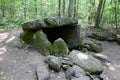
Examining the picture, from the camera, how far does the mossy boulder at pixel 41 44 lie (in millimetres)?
9624

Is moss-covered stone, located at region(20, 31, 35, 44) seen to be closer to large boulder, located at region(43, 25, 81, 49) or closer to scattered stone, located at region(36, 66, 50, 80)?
large boulder, located at region(43, 25, 81, 49)

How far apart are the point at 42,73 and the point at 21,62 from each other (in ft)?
4.95

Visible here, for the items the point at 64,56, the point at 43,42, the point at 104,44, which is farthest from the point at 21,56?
the point at 104,44

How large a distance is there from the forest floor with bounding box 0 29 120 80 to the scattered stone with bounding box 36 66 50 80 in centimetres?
19

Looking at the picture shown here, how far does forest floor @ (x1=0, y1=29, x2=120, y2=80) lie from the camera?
7547 millimetres

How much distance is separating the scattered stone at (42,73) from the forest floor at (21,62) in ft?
0.63

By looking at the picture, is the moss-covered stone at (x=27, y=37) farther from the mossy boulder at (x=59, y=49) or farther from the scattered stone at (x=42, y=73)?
the scattered stone at (x=42, y=73)

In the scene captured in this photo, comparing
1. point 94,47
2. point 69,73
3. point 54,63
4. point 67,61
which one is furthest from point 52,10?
point 69,73

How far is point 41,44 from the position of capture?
984cm

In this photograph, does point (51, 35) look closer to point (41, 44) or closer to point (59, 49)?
point (41, 44)

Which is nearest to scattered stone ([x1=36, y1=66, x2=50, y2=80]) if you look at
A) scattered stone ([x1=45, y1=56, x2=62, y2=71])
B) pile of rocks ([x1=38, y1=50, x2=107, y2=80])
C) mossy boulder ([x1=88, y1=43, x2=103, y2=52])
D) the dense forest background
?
pile of rocks ([x1=38, y1=50, x2=107, y2=80])

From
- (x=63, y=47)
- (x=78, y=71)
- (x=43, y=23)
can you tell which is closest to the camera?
(x=78, y=71)

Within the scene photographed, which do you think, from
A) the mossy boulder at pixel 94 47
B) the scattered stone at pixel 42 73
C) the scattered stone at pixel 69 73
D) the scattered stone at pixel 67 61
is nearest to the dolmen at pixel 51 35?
the scattered stone at pixel 67 61

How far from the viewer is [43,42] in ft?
32.2
